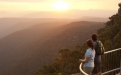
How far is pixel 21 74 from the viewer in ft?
220

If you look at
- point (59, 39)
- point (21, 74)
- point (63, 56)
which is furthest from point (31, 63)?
point (63, 56)

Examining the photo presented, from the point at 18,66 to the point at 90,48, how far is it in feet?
238

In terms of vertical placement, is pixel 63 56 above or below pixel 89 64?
below

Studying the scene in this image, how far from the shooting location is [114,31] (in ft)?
87.7

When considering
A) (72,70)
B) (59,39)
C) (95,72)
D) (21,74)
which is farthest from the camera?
(59,39)

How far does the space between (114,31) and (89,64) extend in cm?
2107

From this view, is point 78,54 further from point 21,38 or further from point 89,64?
point 21,38

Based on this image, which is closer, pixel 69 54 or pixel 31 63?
pixel 69 54

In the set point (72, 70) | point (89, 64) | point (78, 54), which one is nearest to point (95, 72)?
point (89, 64)

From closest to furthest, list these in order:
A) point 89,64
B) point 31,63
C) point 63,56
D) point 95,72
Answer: point 89,64 < point 95,72 < point 63,56 < point 31,63

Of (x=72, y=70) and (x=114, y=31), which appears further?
(x=114, y=31)

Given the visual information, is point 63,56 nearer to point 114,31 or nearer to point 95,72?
point 114,31

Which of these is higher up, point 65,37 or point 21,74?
point 65,37

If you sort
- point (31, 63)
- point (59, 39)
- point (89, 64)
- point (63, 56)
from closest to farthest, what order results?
1. point (89, 64)
2. point (63, 56)
3. point (31, 63)
4. point (59, 39)
